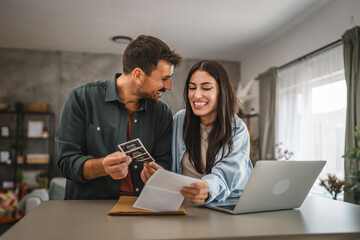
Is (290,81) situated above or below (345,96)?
above

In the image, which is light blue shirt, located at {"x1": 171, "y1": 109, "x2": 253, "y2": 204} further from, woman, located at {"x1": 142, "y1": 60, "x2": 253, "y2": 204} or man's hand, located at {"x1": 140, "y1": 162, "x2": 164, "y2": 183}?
man's hand, located at {"x1": 140, "y1": 162, "x2": 164, "y2": 183}

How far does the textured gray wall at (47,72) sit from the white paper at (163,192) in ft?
18.7

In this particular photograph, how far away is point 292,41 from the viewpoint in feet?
16.5

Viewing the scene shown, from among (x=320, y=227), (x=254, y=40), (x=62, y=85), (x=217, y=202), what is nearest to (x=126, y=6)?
(x=254, y=40)

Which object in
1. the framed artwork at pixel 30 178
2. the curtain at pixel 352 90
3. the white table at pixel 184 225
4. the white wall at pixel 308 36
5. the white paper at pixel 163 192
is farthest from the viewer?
the framed artwork at pixel 30 178

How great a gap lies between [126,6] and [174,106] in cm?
295

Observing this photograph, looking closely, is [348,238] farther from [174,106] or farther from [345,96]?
[174,106]

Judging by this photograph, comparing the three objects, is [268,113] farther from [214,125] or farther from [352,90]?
[214,125]

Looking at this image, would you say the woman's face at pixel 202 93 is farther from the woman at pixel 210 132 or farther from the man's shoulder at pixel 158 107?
the man's shoulder at pixel 158 107

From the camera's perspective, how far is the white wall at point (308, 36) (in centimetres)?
382

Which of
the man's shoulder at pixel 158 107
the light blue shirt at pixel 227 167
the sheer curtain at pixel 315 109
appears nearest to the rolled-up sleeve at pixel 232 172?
the light blue shirt at pixel 227 167

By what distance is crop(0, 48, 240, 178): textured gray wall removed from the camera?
20.9ft

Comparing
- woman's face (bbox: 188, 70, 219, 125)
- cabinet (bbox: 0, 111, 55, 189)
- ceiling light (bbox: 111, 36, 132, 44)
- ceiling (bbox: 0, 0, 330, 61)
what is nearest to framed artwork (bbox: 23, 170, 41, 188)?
cabinet (bbox: 0, 111, 55, 189)

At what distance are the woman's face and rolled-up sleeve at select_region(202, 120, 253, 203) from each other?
18cm
